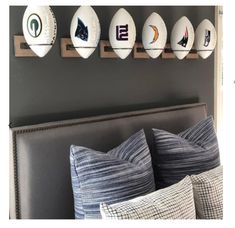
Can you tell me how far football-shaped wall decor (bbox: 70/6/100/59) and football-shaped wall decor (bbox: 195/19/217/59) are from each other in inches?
32.3

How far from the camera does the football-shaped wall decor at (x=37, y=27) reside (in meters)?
1.34

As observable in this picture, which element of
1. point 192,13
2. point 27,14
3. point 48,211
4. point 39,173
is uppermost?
point 192,13

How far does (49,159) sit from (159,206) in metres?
0.47

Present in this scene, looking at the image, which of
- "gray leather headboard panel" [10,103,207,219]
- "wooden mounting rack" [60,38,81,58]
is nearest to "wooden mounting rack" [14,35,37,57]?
"wooden mounting rack" [60,38,81,58]

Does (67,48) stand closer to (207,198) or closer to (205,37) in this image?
(207,198)

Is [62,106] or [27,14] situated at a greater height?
[27,14]

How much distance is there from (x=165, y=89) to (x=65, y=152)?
2.84ft

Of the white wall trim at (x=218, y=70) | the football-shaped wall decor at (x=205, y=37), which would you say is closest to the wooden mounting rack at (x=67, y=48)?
the football-shaped wall decor at (x=205, y=37)

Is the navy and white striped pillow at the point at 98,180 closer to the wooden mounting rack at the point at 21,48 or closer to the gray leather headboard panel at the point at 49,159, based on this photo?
the gray leather headboard panel at the point at 49,159

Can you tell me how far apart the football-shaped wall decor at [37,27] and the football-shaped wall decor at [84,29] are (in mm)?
141
